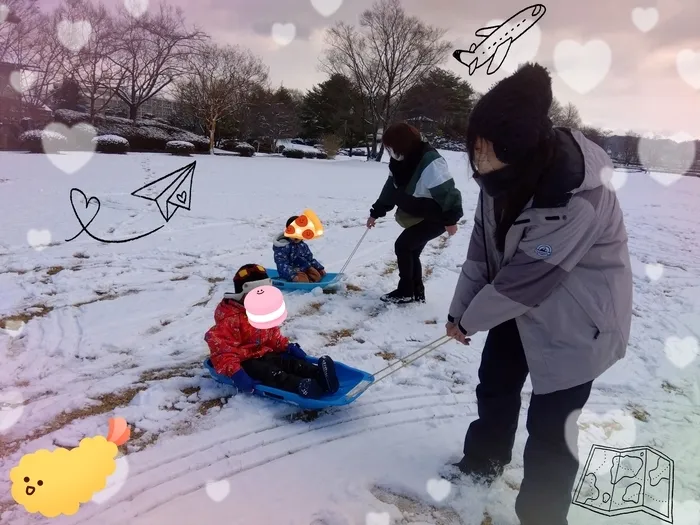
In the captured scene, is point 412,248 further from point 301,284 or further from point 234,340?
point 234,340

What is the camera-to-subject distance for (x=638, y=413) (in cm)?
329

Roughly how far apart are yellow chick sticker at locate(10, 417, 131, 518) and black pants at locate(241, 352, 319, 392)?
1.00 meters

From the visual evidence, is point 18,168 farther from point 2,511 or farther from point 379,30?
point 379,30

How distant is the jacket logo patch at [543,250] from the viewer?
175cm

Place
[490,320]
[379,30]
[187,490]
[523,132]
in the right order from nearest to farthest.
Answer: [523,132] → [490,320] → [187,490] → [379,30]

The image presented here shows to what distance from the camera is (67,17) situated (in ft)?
68.4

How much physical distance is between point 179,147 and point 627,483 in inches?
796

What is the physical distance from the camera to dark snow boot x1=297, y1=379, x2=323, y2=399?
115 inches

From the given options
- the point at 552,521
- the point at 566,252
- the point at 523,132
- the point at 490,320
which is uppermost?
the point at 523,132

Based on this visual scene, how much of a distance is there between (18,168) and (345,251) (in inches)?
347

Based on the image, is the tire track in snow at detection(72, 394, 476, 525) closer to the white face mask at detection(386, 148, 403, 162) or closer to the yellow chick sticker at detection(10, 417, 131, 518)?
the yellow chick sticker at detection(10, 417, 131, 518)

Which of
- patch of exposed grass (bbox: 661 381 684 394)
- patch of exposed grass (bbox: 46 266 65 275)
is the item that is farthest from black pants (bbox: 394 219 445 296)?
patch of exposed grass (bbox: 46 266 65 275)

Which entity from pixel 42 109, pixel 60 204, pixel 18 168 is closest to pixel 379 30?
pixel 42 109

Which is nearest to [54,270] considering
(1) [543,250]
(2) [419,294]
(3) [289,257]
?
(3) [289,257]
